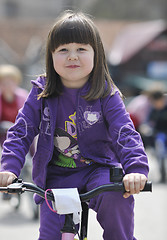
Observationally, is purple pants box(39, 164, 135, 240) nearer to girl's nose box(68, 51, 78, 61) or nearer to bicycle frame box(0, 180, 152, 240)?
bicycle frame box(0, 180, 152, 240)

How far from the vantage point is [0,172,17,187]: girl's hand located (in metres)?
2.77

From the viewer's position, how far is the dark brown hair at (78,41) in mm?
3027

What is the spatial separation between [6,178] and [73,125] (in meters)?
0.55

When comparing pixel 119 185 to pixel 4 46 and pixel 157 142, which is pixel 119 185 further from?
pixel 4 46

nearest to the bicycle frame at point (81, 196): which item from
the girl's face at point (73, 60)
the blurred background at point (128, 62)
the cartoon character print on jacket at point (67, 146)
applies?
the cartoon character print on jacket at point (67, 146)

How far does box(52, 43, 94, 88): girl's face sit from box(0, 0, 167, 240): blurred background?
475 millimetres

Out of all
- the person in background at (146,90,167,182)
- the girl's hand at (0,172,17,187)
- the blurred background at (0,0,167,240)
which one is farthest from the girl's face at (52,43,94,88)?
the person in background at (146,90,167,182)

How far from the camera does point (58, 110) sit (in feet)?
10.3

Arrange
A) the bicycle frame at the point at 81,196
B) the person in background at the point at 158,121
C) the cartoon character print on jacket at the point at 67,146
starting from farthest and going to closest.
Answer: the person in background at the point at 158,121
the cartoon character print on jacket at the point at 67,146
the bicycle frame at the point at 81,196

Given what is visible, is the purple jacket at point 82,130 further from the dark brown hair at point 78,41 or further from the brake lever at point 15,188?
the brake lever at point 15,188

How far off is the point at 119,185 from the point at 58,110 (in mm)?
708

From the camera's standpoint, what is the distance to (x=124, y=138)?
9.63 feet

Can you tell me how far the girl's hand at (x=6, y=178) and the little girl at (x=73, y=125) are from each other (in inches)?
3.1

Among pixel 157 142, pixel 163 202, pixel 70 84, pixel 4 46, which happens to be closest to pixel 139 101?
pixel 157 142
